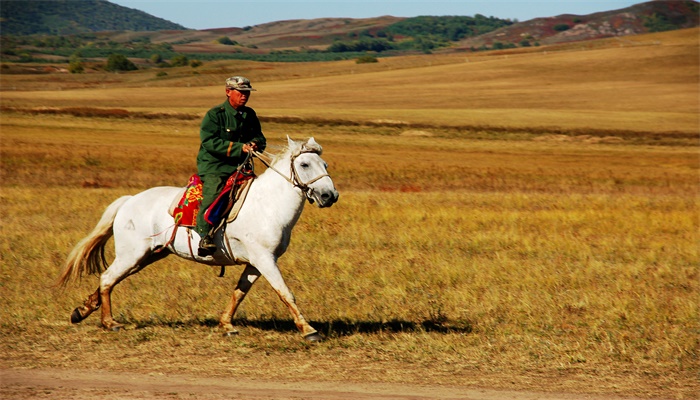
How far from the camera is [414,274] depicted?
1324 centimetres

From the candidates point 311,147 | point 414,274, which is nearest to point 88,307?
point 311,147

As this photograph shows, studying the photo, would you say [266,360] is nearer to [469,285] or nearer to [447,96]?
[469,285]

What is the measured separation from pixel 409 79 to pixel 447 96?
13.4 meters

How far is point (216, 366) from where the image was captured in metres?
8.18

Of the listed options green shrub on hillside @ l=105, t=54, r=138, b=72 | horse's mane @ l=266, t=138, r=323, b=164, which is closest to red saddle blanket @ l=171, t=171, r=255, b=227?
horse's mane @ l=266, t=138, r=323, b=164

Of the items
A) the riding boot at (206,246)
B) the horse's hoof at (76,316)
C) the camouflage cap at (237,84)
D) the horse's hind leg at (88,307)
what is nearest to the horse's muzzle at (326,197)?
the riding boot at (206,246)

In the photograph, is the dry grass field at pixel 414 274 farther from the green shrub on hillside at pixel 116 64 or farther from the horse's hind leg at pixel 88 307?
the green shrub on hillside at pixel 116 64

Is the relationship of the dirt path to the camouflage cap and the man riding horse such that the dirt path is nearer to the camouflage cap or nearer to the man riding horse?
the man riding horse

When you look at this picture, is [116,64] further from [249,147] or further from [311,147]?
[311,147]

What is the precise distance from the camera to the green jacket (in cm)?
928

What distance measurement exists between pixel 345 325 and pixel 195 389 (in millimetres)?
3255

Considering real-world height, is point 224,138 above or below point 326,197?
above

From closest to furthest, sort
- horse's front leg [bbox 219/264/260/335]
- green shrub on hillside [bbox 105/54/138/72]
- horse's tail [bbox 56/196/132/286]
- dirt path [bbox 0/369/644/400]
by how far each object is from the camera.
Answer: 1. dirt path [bbox 0/369/644/400]
2. horse's front leg [bbox 219/264/260/335]
3. horse's tail [bbox 56/196/132/286]
4. green shrub on hillside [bbox 105/54/138/72]

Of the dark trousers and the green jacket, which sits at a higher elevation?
the green jacket
